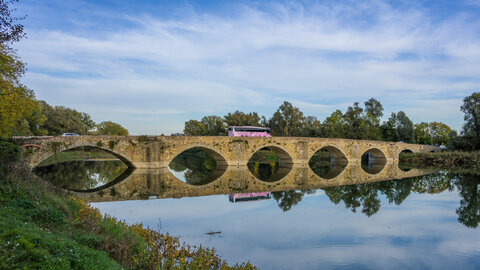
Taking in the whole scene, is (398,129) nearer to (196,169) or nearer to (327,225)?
(196,169)

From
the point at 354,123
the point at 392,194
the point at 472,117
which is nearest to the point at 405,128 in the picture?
the point at 354,123

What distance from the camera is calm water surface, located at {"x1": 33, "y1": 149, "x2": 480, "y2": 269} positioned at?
31.4 feet

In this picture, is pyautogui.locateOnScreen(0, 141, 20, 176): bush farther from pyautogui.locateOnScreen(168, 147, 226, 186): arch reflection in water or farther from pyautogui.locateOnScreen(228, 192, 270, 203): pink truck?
pyautogui.locateOnScreen(168, 147, 226, 186): arch reflection in water

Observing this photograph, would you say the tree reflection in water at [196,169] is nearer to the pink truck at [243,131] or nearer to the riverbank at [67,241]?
the pink truck at [243,131]

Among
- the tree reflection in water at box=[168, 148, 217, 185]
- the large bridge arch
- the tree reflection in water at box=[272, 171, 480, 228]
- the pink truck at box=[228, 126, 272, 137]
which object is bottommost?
the tree reflection in water at box=[272, 171, 480, 228]

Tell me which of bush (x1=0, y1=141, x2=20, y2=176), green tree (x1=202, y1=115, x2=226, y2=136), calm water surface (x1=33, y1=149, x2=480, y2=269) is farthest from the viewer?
green tree (x1=202, y1=115, x2=226, y2=136)

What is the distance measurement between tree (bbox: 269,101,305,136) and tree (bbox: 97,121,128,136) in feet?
123

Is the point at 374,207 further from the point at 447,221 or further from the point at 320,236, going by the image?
the point at 320,236

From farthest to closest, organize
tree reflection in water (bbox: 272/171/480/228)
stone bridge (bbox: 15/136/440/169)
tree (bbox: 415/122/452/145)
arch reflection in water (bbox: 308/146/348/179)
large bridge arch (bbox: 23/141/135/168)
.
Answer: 1. tree (bbox: 415/122/452/145)
2. arch reflection in water (bbox: 308/146/348/179)
3. stone bridge (bbox: 15/136/440/169)
4. large bridge arch (bbox: 23/141/135/168)
5. tree reflection in water (bbox: 272/171/480/228)

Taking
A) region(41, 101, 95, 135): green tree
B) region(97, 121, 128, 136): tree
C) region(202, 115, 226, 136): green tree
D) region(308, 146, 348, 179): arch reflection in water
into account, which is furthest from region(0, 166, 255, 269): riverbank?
region(97, 121, 128, 136): tree

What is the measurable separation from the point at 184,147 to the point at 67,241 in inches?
1030

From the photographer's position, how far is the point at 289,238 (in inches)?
445

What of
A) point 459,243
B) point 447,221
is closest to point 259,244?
point 459,243

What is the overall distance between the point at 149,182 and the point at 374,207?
14.8 m
